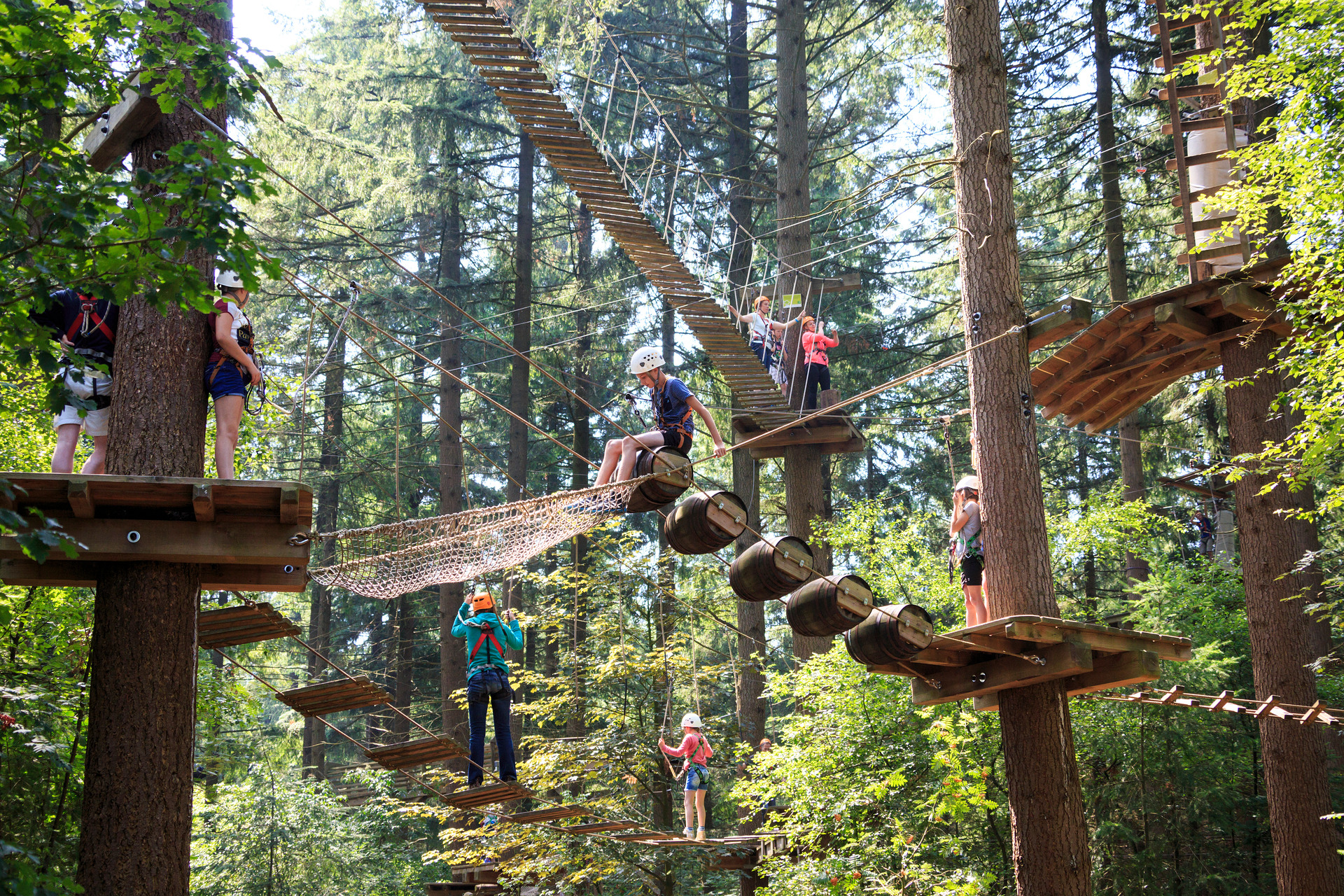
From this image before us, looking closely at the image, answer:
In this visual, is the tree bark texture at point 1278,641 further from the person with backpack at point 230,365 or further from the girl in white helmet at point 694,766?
the person with backpack at point 230,365

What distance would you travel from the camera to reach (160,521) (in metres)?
4.02

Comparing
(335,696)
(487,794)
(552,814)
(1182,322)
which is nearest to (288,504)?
(335,696)

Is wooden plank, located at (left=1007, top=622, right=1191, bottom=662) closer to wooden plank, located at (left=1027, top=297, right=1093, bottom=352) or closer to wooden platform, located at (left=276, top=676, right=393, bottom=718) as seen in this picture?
wooden plank, located at (left=1027, top=297, right=1093, bottom=352)

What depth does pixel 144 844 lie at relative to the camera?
12.8 feet

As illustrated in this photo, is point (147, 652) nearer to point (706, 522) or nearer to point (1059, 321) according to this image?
point (706, 522)

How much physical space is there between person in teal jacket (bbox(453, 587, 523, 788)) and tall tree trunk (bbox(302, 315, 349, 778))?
10.5 metres

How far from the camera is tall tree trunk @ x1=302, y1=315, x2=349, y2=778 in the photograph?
17.1m

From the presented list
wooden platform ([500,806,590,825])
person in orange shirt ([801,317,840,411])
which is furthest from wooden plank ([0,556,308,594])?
person in orange shirt ([801,317,840,411])

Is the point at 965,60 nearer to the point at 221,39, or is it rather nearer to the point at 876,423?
the point at 221,39

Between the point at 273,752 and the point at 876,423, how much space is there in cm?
1064

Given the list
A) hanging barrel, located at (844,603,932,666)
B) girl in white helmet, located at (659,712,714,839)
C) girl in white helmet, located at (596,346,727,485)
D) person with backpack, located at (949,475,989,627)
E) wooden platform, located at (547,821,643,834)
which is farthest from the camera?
girl in white helmet, located at (659,712,714,839)

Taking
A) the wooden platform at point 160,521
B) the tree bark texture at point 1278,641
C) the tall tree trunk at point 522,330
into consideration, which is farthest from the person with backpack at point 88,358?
the tall tree trunk at point 522,330

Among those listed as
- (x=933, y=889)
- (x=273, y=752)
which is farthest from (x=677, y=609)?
(x=933, y=889)

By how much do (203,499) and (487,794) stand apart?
315 centimetres
